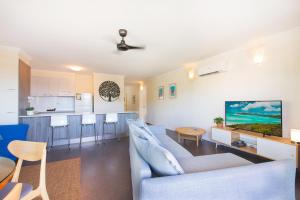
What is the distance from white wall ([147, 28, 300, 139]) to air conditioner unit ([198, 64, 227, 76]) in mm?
136

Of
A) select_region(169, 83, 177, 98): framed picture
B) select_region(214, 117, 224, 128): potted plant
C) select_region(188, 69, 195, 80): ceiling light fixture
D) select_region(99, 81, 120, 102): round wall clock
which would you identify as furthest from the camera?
select_region(99, 81, 120, 102): round wall clock

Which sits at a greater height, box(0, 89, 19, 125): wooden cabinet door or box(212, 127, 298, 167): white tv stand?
box(0, 89, 19, 125): wooden cabinet door

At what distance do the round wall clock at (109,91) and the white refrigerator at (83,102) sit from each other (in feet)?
2.06

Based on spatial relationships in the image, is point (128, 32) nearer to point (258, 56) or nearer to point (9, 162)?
point (9, 162)

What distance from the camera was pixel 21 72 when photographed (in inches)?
129

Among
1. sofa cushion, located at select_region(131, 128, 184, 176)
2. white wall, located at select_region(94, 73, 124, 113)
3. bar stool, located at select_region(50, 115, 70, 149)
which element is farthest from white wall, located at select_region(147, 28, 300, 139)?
bar stool, located at select_region(50, 115, 70, 149)

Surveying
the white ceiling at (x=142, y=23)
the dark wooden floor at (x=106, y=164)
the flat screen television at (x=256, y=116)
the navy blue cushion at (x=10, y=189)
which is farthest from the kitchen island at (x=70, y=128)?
the flat screen television at (x=256, y=116)

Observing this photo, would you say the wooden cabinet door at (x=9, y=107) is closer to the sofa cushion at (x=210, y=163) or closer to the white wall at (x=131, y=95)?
the sofa cushion at (x=210, y=163)

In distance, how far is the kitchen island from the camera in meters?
3.39

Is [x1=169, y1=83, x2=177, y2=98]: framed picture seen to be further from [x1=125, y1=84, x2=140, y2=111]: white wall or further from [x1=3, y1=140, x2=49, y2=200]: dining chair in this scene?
[x1=3, y1=140, x2=49, y2=200]: dining chair

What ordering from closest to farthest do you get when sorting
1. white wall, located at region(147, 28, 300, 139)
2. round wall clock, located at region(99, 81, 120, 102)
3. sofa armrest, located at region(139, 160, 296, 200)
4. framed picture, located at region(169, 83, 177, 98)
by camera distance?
sofa armrest, located at region(139, 160, 296, 200), white wall, located at region(147, 28, 300, 139), framed picture, located at region(169, 83, 177, 98), round wall clock, located at region(99, 81, 120, 102)

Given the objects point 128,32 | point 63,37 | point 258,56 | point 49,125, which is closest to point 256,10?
point 258,56

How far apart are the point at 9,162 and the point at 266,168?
2195mm

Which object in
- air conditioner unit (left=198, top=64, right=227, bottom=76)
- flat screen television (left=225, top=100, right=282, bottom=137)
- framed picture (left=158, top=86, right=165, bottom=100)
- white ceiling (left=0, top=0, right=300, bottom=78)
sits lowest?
flat screen television (left=225, top=100, right=282, bottom=137)
